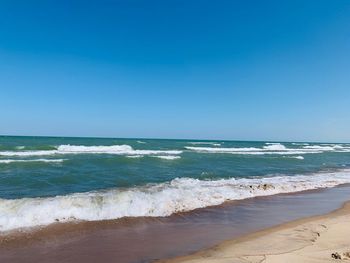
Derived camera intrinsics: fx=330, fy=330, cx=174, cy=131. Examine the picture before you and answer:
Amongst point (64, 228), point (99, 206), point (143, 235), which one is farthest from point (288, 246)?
point (99, 206)

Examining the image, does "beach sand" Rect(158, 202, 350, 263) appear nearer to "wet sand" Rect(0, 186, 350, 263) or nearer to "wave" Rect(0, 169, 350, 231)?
"wet sand" Rect(0, 186, 350, 263)

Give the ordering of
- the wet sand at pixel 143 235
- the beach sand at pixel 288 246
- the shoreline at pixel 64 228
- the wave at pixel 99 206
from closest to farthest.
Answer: the beach sand at pixel 288 246
the wet sand at pixel 143 235
the shoreline at pixel 64 228
the wave at pixel 99 206

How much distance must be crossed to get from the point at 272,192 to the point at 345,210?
10.4 feet

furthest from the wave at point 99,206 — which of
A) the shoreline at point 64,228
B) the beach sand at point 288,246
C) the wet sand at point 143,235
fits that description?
the beach sand at point 288,246

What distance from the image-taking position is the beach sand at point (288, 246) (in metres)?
5.04

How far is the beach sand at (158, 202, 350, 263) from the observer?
504 cm

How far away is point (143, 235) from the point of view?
6.66 meters

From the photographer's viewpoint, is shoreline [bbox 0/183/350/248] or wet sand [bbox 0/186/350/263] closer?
wet sand [bbox 0/186/350/263]

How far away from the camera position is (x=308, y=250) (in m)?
5.39

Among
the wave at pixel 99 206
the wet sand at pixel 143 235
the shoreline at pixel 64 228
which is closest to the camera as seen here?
the wet sand at pixel 143 235

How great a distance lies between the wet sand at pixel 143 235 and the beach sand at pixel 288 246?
0.37m

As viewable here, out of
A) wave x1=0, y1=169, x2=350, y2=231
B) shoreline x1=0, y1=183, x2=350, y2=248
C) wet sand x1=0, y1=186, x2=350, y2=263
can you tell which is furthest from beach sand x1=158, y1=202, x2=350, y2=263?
wave x1=0, y1=169, x2=350, y2=231

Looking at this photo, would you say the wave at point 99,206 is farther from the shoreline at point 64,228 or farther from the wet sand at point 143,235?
the wet sand at point 143,235

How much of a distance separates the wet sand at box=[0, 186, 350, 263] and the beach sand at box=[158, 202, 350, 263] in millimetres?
366
